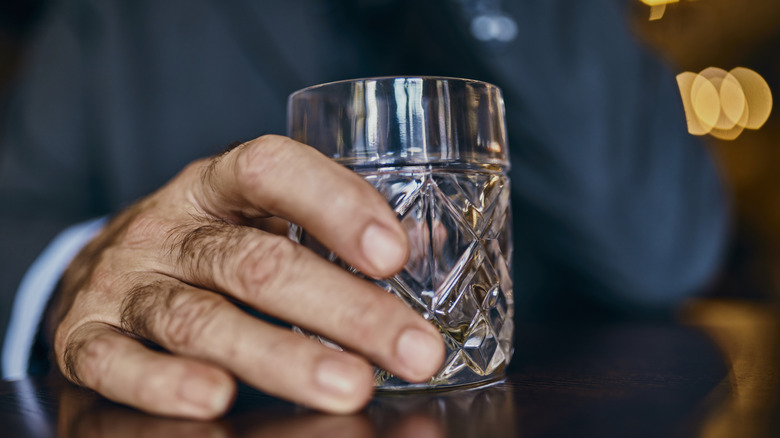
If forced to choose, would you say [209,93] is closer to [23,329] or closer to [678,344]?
[23,329]

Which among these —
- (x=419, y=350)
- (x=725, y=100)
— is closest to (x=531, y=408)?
(x=419, y=350)

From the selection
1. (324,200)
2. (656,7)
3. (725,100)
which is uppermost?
(656,7)

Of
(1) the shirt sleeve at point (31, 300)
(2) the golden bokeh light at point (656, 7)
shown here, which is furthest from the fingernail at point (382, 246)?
(2) the golden bokeh light at point (656, 7)

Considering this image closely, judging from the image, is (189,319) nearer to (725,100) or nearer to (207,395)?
(207,395)

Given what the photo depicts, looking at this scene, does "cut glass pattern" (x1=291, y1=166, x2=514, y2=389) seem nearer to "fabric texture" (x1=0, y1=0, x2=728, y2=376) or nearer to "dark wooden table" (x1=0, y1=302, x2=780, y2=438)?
"dark wooden table" (x1=0, y1=302, x2=780, y2=438)

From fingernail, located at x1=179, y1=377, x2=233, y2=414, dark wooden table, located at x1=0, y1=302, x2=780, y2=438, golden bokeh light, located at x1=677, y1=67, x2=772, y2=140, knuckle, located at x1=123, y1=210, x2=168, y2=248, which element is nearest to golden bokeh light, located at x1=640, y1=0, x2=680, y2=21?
golden bokeh light, located at x1=677, y1=67, x2=772, y2=140

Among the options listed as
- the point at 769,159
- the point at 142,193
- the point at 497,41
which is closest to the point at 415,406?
the point at 497,41

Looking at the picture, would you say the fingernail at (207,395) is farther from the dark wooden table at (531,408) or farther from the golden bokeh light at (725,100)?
the golden bokeh light at (725,100)
